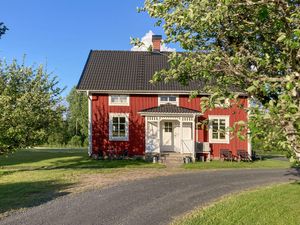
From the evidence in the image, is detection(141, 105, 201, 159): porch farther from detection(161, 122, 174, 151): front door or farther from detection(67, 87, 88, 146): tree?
detection(67, 87, 88, 146): tree

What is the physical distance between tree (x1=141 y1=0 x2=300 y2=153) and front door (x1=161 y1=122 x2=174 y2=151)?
1883 cm

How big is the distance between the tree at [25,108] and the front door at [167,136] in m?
8.64

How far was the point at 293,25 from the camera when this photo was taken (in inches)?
173

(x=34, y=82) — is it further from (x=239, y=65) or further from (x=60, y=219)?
(x=239, y=65)

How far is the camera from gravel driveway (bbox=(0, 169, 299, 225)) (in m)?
8.20

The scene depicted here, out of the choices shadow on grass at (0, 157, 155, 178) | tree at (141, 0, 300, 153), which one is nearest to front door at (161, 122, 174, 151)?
shadow on grass at (0, 157, 155, 178)

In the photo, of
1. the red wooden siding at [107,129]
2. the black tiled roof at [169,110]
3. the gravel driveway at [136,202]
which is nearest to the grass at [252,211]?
the gravel driveway at [136,202]

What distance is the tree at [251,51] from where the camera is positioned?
12.4 ft

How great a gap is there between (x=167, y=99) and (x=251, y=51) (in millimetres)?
19799

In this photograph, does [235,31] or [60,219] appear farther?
[60,219]

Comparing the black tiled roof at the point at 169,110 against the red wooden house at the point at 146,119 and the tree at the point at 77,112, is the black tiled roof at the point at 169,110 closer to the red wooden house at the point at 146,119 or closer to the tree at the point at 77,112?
the red wooden house at the point at 146,119

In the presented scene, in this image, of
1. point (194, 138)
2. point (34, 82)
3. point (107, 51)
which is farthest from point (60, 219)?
point (107, 51)

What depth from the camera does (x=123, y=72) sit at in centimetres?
2747

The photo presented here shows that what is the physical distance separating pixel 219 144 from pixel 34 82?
13742 mm
